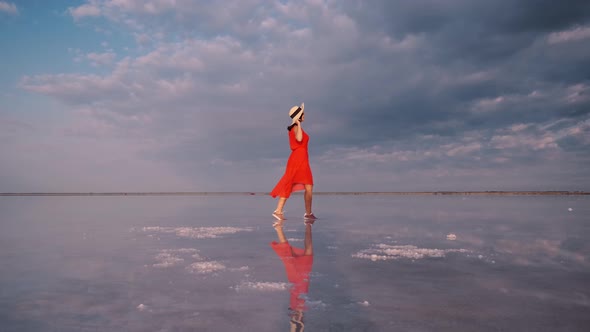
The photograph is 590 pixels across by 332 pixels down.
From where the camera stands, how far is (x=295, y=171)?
8211mm

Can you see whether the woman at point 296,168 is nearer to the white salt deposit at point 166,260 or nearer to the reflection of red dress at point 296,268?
the reflection of red dress at point 296,268

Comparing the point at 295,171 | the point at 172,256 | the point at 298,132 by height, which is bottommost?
the point at 172,256

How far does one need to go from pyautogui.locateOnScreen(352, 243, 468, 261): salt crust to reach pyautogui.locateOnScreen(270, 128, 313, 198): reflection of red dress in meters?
3.82

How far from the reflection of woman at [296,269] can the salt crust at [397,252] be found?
0.59m

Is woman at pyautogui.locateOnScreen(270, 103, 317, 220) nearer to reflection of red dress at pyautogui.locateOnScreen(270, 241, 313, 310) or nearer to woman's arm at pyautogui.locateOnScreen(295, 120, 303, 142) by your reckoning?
woman's arm at pyautogui.locateOnScreen(295, 120, 303, 142)

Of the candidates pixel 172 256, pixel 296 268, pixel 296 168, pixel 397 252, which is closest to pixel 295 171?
pixel 296 168

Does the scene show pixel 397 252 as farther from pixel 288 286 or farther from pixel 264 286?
pixel 264 286

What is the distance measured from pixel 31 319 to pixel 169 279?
3.21 ft

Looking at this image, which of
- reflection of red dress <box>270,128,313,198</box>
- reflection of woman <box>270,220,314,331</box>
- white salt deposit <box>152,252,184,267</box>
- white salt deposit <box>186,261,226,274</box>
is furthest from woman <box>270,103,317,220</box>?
white salt deposit <box>186,261,226,274</box>

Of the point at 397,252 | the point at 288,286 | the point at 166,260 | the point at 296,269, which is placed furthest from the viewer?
the point at 397,252

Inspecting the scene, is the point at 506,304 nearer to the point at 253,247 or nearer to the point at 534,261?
the point at 534,261

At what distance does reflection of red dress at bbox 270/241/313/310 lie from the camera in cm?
233

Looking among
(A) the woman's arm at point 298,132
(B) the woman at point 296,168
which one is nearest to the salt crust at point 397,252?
(B) the woman at point 296,168

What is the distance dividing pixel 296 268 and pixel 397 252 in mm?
1369
